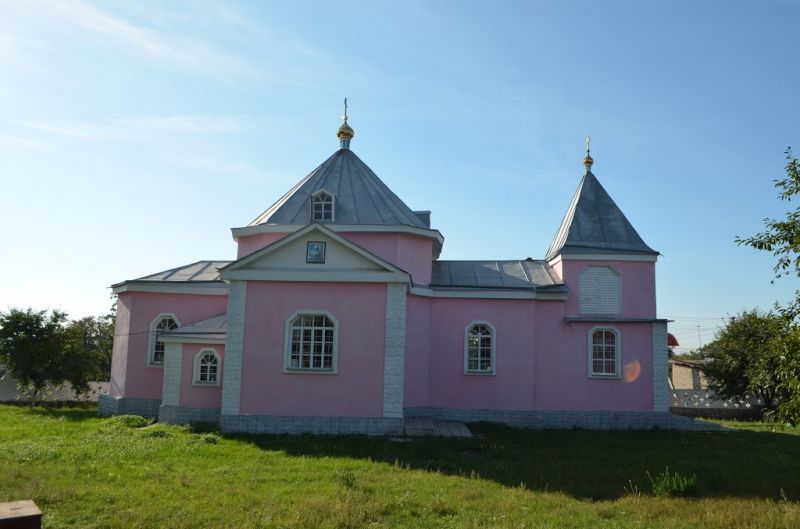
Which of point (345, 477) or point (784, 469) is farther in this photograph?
point (784, 469)

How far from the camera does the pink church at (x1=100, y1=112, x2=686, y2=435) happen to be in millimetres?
15930

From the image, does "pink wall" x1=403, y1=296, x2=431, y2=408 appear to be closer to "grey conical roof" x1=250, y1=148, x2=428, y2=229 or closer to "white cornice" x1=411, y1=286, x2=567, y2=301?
"white cornice" x1=411, y1=286, x2=567, y2=301

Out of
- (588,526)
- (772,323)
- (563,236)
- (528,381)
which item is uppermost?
(563,236)

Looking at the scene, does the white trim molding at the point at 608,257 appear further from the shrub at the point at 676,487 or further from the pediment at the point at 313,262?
the shrub at the point at 676,487

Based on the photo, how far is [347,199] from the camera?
19.9m

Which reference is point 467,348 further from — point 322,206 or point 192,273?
point 192,273

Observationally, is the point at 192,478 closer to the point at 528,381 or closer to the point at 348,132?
the point at 528,381

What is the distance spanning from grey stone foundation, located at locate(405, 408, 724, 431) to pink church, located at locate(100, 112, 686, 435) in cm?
4

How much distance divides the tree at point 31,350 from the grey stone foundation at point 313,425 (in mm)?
10693

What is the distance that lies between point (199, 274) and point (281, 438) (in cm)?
868

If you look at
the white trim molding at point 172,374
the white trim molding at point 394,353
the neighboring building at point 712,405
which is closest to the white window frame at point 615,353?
the white trim molding at point 394,353

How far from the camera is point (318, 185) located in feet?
67.2

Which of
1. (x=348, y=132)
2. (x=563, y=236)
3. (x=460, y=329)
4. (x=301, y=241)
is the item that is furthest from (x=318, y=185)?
(x=563, y=236)

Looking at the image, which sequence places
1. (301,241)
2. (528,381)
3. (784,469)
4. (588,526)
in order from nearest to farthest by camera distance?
(588,526) < (784,469) < (301,241) < (528,381)
